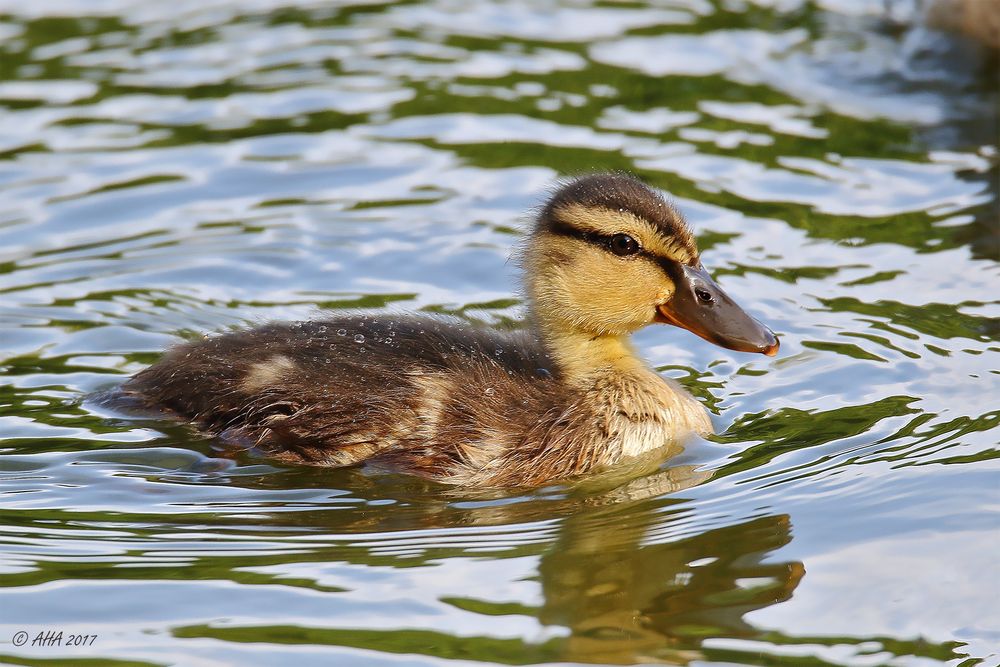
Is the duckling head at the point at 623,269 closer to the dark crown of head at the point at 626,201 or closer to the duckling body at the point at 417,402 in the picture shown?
the dark crown of head at the point at 626,201

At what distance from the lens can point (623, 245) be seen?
6.20 m

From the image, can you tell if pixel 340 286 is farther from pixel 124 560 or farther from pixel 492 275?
pixel 124 560

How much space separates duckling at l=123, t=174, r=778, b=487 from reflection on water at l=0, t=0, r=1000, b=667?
0.50ft

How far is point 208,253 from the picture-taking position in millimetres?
8289

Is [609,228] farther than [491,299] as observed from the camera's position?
No

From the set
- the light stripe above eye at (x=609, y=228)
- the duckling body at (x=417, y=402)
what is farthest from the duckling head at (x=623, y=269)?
the duckling body at (x=417, y=402)

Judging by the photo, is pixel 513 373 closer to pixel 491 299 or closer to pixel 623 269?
pixel 623 269

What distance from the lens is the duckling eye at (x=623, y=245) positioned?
6172 millimetres

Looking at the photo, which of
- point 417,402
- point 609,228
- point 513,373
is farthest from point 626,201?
point 417,402

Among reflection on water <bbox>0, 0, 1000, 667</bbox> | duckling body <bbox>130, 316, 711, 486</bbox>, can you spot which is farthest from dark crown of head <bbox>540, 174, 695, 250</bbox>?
reflection on water <bbox>0, 0, 1000, 667</bbox>

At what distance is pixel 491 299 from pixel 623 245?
1.78 metres

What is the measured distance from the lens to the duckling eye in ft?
20.2

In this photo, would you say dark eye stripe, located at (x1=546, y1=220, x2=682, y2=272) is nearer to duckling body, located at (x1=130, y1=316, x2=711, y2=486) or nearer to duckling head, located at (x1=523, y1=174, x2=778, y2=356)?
duckling head, located at (x1=523, y1=174, x2=778, y2=356)

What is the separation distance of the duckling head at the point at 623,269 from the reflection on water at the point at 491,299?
495 millimetres
